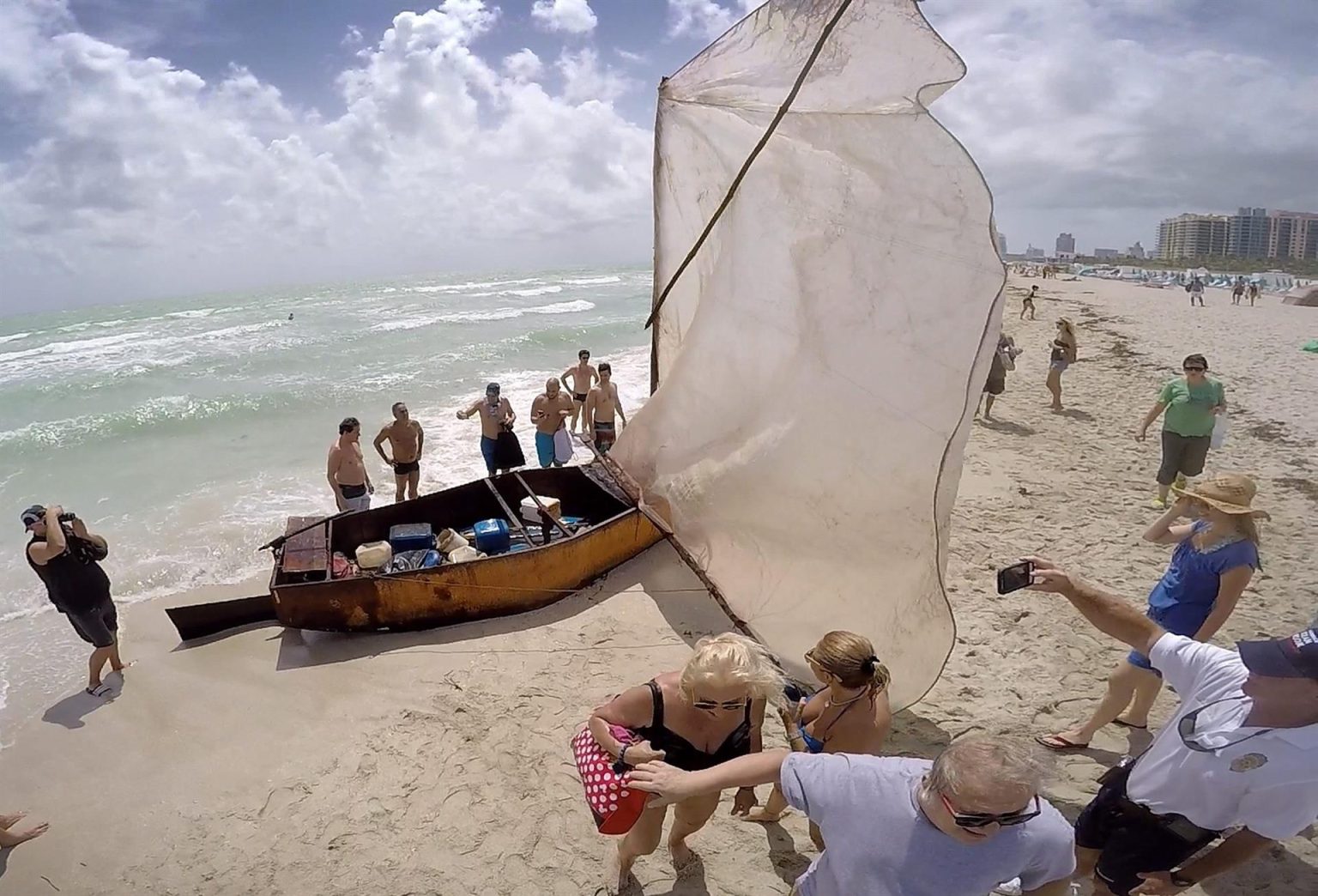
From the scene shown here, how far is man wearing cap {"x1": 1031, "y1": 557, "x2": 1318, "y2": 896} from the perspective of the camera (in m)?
1.92

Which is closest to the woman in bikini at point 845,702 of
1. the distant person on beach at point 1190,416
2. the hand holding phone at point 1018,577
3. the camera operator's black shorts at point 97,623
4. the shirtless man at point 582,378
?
the hand holding phone at point 1018,577

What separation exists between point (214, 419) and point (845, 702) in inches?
677

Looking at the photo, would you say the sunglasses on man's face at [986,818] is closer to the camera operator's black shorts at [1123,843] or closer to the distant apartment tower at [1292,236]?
the camera operator's black shorts at [1123,843]

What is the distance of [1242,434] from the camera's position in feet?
32.3

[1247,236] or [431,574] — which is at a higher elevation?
[1247,236]

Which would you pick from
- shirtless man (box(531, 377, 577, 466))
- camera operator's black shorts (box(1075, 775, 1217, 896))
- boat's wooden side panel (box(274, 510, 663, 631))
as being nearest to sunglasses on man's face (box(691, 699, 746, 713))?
camera operator's black shorts (box(1075, 775, 1217, 896))

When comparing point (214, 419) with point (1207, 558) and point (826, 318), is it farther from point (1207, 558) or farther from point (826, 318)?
point (1207, 558)

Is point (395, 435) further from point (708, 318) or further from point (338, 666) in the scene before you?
point (708, 318)

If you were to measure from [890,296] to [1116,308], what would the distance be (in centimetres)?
3365

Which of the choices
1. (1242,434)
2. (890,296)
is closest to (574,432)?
(890,296)

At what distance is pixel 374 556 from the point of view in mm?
6023

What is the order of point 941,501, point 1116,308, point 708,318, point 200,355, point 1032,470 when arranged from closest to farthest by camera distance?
point 941,501
point 708,318
point 1032,470
point 200,355
point 1116,308

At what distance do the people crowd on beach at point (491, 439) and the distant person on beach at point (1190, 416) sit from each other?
5.51m

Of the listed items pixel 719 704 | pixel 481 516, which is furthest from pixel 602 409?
pixel 719 704
